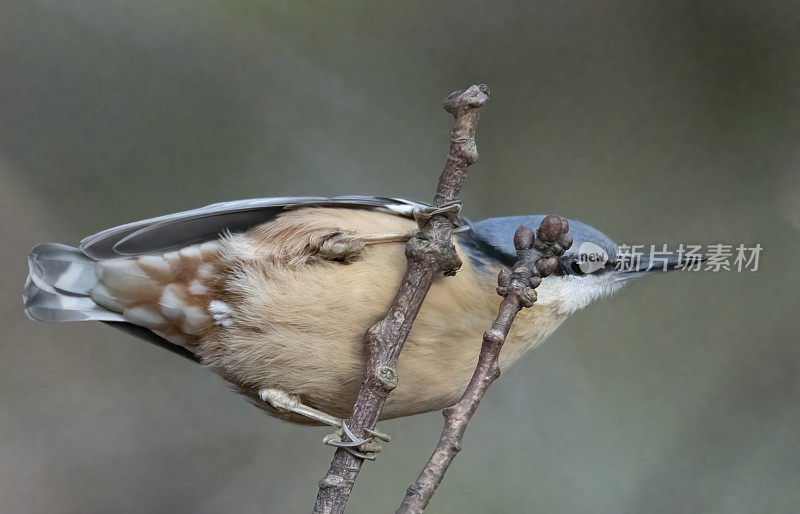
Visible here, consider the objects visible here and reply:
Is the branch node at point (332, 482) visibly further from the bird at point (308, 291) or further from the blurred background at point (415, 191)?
the blurred background at point (415, 191)

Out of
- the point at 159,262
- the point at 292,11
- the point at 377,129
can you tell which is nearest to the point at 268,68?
the point at 292,11

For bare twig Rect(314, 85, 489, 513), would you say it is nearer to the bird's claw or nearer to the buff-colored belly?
the bird's claw

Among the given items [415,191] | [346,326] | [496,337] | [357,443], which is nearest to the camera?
[496,337]

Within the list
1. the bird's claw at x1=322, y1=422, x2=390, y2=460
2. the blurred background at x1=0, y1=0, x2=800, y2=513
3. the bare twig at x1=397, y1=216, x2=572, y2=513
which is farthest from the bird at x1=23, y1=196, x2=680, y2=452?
the blurred background at x1=0, y1=0, x2=800, y2=513

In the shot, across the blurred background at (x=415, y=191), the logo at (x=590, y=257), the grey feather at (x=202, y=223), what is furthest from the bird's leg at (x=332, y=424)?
the blurred background at (x=415, y=191)

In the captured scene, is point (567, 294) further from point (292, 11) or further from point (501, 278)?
point (292, 11)

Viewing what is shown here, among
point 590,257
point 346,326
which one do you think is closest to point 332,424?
point 346,326

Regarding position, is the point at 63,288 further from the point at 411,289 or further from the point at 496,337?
the point at 496,337
